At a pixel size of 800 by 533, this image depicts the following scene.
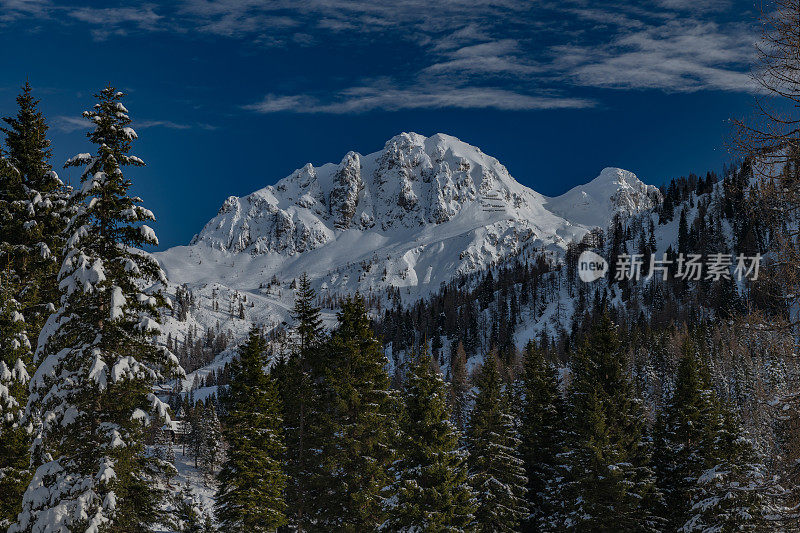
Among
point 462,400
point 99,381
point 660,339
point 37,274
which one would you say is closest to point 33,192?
point 37,274

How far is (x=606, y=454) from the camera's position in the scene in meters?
31.0

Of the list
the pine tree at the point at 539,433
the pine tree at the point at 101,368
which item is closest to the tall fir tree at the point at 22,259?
the pine tree at the point at 101,368

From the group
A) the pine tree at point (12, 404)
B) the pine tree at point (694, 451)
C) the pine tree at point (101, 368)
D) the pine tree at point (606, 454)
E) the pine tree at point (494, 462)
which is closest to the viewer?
the pine tree at point (101, 368)

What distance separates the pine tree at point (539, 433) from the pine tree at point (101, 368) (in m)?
28.8

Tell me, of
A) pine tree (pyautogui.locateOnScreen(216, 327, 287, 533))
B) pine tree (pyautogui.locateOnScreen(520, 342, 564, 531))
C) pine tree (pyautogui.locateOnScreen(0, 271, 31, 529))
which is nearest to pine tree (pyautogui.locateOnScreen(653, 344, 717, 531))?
pine tree (pyautogui.locateOnScreen(520, 342, 564, 531))

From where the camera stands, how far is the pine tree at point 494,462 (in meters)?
33.2

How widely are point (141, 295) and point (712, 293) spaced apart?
196 m

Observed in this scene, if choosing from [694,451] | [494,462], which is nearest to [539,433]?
[494,462]

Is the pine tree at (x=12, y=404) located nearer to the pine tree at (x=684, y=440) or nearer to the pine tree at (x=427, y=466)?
the pine tree at (x=427, y=466)

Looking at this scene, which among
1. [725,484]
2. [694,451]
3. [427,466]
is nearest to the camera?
[725,484]

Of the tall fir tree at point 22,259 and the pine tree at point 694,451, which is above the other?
the tall fir tree at point 22,259

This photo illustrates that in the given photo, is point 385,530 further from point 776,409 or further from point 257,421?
point 776,409

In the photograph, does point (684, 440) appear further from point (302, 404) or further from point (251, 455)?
point (251, 455)

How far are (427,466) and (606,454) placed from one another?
11.8m
